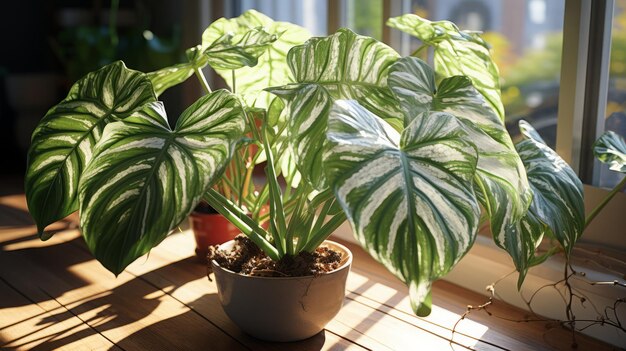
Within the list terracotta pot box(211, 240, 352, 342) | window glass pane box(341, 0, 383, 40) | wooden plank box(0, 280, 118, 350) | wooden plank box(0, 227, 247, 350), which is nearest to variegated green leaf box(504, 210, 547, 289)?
terracotta pot box(211, 240, 352, 342)

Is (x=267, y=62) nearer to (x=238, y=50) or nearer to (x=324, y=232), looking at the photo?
(x=238, y=50)

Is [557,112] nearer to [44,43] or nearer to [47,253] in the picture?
[47,253]

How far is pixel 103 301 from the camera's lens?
1419 millimetres

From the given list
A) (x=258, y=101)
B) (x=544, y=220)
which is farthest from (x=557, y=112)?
(x=258, y=101)

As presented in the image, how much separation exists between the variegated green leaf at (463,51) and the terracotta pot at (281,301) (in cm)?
42

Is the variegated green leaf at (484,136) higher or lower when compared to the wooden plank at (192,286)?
higher

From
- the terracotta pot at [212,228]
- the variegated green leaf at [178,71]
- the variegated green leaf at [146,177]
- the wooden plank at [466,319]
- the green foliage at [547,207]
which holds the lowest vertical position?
the wooden plank at [466,319]

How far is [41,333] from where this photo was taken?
4.11ft

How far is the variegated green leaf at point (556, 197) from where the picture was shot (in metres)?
1.01

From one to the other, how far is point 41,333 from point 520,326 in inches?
36.4

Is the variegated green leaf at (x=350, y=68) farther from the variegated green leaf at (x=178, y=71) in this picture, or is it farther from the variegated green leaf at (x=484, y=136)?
the variegated green leaf at (x=178, y=71)

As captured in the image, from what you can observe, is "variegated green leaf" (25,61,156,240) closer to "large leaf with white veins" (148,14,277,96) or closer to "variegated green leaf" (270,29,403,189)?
"large leaf with white veins" (148,14,277,96)

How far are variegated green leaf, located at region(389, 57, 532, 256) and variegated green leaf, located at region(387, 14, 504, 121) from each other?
0.55 feet

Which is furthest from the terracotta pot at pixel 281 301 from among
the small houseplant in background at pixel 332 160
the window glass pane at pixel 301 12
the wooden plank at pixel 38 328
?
the window glass pane at pixel 301 12
